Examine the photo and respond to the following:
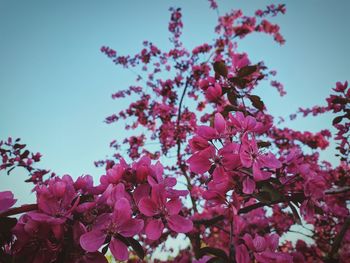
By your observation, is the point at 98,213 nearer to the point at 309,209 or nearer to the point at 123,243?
the point at 123,243

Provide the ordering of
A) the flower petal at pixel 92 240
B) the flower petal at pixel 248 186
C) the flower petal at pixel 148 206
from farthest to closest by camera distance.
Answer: the flower petal at pixel 248 186, the flower petal at pixel 148 206, the flower petal at pixel 92 240

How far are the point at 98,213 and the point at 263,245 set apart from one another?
0.69 meters

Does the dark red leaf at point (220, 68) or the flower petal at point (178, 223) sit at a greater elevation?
the dark red leaf at point (220, 68)

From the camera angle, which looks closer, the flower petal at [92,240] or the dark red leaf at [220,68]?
the flower petal at [92,240]

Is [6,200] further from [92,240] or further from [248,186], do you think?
[248,186]

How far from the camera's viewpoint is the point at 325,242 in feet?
13.6

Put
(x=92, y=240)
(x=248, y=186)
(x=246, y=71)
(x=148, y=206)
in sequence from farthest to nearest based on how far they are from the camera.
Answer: (x=246, y=71), (x=248, y=186), (x=148, y=206), (x=92, y=240)

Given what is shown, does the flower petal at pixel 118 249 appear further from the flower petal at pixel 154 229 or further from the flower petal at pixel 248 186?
the flower petal at pixel 248 186

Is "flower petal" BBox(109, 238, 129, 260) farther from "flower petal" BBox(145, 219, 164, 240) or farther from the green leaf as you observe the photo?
A: the green leaf

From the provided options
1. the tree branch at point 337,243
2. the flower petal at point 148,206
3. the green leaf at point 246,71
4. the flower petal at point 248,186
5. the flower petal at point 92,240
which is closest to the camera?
the flower petal at point 92,240

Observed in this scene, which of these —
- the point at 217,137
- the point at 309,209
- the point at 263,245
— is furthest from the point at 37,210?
the point at 309,209

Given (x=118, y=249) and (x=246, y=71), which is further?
(x=246, y=71)

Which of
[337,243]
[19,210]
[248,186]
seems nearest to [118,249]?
[19,210]

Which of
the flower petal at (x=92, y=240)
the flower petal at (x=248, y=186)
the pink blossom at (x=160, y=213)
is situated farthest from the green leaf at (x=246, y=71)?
the flower petal at (x=92, y=240)
